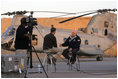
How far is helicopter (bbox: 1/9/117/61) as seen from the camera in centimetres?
2677

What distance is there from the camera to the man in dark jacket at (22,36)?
11.9m

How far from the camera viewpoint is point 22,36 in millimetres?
12180

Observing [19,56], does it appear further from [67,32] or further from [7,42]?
[67,32]

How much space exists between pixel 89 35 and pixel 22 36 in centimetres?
1827

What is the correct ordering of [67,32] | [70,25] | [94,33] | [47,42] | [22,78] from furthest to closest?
[70,25]
[94,33]
[67,32]
[47,42]
[22,78]

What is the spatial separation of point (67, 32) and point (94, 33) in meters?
2.82

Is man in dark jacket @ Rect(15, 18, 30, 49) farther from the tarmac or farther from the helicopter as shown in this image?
the helicopter

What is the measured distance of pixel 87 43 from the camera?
29.7 meters

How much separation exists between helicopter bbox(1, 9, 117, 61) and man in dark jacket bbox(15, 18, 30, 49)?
1320 centimetres

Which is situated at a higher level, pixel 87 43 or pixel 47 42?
pixel 47 42

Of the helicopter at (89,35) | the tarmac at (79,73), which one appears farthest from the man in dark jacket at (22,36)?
the helicopter at (89,35)

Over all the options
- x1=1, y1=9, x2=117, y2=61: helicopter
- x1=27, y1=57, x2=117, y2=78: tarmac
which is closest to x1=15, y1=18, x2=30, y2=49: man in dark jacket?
x1=27, y1=57, x2=117, y2=78: tarmac

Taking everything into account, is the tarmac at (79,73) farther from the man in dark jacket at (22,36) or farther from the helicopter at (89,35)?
the helicopter at (89,35)

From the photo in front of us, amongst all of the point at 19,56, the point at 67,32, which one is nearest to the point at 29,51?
the point at 19,56
